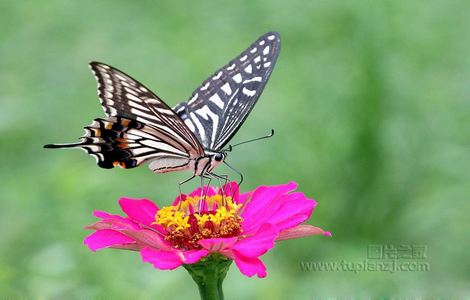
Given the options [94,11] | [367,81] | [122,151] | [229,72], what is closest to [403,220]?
[367,81]

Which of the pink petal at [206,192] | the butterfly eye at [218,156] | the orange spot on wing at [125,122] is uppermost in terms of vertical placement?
the orange spot on wing at [125,122]

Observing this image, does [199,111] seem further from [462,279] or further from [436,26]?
[436,26]

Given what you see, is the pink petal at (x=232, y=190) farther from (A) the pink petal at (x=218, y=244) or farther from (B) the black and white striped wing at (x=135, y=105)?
(A) the pink petal at (x=218, y=244)

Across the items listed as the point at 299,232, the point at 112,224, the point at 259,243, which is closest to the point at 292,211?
the point at 299,232

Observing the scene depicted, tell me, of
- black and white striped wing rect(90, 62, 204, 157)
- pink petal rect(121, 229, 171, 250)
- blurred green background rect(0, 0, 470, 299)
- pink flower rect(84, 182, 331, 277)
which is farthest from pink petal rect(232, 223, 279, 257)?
blurred green background rect(0, 0, 470, 299)

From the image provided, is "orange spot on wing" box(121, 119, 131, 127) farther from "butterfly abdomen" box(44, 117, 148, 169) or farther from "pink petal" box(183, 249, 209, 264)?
"pink petal" box(183, 249, 209, 264)

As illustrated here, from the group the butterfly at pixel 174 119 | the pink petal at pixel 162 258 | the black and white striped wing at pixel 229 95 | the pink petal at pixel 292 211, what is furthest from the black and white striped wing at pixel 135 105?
the pink petal at pixel 162 258
